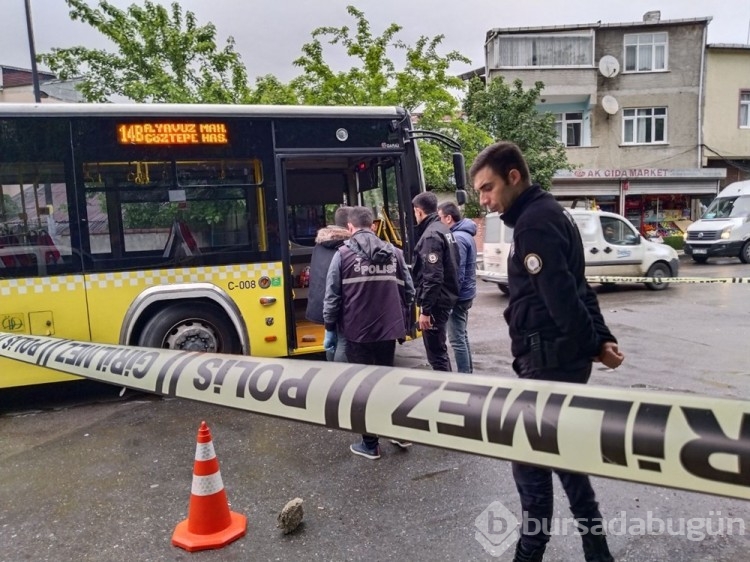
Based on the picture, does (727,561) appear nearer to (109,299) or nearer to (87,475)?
(87,475)

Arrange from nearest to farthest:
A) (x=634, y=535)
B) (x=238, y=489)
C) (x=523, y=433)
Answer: (x=523, y=433) → (x=634, y=535) → (x=238, y=489)

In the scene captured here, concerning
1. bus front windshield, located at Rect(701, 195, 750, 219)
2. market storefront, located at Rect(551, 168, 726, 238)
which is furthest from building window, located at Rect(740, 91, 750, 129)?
bus front windshield, located at Rect(701, 195, 750, 219)

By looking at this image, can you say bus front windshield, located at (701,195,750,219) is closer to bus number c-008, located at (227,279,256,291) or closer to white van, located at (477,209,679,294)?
white van, located at (477,209,679,294)

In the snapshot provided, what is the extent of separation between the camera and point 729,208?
59.6 ft

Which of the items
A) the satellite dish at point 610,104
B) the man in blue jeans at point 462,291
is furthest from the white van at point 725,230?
the man in blue jeans at point 462,291

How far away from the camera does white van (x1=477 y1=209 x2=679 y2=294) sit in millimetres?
12234

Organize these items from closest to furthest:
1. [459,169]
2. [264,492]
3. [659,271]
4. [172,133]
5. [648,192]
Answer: [264,492], [172,133], [459,169], [659,271], [648,192]

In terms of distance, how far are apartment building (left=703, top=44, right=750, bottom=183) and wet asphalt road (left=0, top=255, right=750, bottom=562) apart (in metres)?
23.5

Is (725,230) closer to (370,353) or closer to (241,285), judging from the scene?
(241,285)

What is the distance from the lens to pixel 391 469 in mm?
3916

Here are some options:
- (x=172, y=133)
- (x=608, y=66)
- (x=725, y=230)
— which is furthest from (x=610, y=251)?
(x=608, y=66)

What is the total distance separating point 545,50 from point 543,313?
997 inches

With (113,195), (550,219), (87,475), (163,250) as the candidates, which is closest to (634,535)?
(550,219)

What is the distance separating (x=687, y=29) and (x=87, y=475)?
29.2 meters
